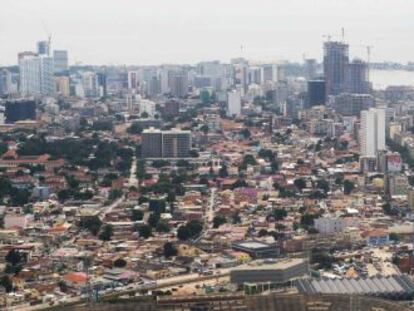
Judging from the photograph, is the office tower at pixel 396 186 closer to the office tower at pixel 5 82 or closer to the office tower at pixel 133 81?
the office tower at pixel 5 82

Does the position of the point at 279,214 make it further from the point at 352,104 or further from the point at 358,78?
the point at 358,78

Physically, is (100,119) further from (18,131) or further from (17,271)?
(17,271)

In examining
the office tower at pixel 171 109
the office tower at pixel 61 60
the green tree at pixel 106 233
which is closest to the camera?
the green tree at pixel 106 233

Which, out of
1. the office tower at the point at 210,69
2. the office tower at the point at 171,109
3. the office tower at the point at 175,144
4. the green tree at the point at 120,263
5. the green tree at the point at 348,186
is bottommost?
the green tree at the point at 120,263

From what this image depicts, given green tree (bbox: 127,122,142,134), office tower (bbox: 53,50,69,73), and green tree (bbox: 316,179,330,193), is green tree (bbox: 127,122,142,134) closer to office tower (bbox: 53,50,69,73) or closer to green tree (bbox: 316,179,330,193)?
green tree (bbox: 316,179,330,193)

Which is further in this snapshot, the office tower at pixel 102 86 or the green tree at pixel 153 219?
the office tower at pixel 102 86

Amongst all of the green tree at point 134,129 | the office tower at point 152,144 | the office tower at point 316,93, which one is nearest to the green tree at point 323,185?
the office tower at point 152,144

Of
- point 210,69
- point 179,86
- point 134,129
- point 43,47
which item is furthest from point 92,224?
point 210,69
